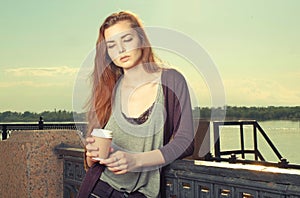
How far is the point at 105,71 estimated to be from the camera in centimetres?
Answer: 294

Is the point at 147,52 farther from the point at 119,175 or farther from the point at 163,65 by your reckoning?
the point at 119,175

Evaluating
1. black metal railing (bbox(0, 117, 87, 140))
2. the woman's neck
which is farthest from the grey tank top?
black metal railing (bbox(0, 117, 87, 140))

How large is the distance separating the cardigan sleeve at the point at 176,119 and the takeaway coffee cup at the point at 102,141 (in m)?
0.29

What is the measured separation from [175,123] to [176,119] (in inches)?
0.9

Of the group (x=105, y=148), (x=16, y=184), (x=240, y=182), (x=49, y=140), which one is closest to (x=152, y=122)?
(x=105, y=148)

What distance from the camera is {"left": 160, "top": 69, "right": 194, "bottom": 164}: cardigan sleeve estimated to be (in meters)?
2.62

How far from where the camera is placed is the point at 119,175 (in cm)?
268

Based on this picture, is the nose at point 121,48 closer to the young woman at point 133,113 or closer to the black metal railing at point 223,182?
the young woman at point 133,113

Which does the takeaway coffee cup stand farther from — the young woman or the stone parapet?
the stone parapet

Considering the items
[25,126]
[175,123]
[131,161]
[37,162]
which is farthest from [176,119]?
[25,126]

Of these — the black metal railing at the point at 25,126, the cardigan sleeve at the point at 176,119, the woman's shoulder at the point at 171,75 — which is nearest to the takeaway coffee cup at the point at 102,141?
the cardigan sleeve at the point at 176,119

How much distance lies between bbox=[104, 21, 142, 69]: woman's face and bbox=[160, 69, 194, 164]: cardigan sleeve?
208 mm

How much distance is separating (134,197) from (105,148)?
1.19ft

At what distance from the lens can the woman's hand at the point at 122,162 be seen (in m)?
2.50
